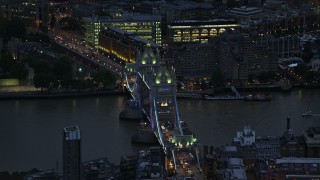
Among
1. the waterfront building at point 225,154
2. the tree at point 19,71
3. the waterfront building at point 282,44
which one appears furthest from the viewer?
the waterfront building at point 282,44

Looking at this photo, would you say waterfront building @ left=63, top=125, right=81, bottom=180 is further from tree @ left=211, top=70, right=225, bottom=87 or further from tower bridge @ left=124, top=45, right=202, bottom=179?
tree @ left=211, top=70, right=225, bottom=87

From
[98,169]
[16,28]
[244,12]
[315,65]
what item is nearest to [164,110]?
[98,169]

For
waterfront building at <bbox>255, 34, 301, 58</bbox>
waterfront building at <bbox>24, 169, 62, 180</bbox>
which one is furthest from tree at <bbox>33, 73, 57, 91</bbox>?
waterfront building at <bbox>24, 169, 62, 180</bbox>

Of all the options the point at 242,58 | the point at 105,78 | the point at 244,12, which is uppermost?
the point at 244,12

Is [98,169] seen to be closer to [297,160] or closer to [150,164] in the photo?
[150,164]

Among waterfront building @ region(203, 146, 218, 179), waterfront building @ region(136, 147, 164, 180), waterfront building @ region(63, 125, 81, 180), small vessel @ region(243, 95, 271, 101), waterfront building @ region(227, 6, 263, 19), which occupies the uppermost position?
waterfront building @ region(227, 6, 263, 19)

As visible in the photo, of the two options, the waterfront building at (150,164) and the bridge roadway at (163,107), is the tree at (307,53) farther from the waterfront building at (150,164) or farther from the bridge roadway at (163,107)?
the waterfront building at (150,164)

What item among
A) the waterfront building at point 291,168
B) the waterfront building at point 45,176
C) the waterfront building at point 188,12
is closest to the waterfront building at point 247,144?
the waterfront building at point 291,168
